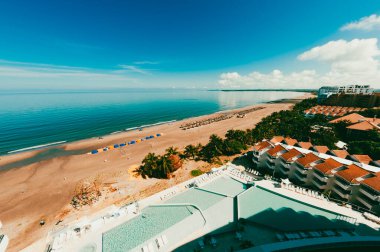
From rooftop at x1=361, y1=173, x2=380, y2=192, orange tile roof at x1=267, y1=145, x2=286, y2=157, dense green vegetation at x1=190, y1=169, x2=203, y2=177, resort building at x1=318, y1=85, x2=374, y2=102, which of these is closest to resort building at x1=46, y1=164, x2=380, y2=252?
rooftop at x1=361, y1=173, x2=380, y2=192

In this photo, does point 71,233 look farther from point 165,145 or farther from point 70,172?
point 165,145

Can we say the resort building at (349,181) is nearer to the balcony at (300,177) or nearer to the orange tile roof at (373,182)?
the orange tile roof at (373,182)

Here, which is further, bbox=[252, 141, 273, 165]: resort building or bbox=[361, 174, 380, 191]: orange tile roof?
bbox=[252, 141, 273, 165]: resort building

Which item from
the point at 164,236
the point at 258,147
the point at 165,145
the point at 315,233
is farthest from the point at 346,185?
the point at 165,145

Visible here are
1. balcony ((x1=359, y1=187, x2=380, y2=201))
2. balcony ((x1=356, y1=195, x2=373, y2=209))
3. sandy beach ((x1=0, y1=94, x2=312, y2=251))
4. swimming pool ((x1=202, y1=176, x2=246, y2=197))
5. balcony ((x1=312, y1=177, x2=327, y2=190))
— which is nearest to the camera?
balcony ((x1=359, y1=187, x2=380, y2=201))

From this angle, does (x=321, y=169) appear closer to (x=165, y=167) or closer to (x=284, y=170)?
(x=284, y=170)

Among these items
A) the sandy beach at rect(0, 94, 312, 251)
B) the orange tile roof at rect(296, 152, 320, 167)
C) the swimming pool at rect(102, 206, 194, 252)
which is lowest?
the sandy beach at rect(0, 94, 312, 251)

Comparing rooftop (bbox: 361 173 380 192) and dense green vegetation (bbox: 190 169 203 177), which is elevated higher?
rooftop (bbox: 361 173 380 192)

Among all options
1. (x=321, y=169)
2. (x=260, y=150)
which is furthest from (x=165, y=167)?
(x=321, y=169)

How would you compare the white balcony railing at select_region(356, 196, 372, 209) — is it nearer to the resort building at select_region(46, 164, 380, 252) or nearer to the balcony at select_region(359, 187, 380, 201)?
the balcony at select_region(359, 187, 380, 201)
